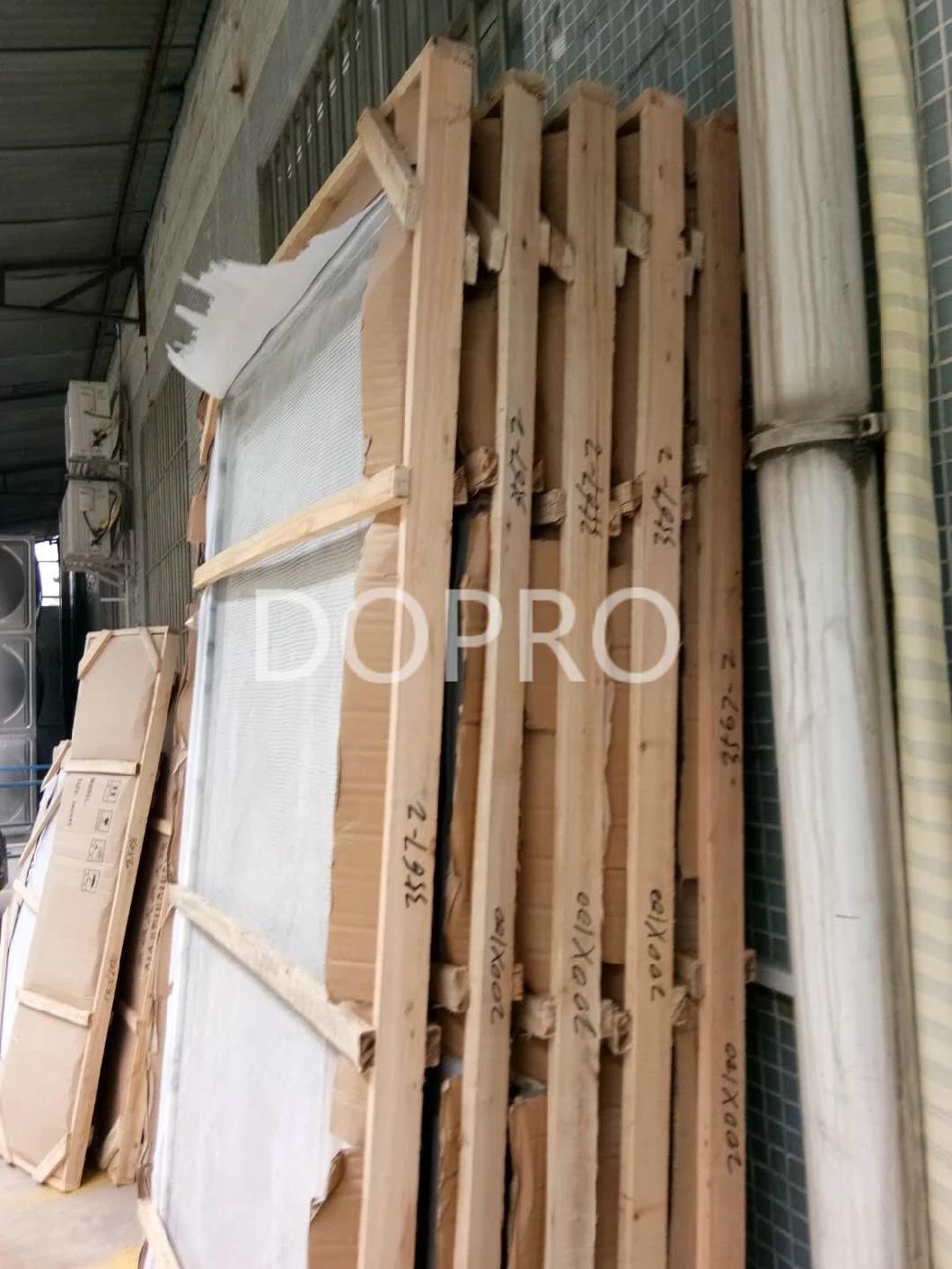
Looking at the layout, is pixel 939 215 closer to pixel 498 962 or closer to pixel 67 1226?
pixel 498 962

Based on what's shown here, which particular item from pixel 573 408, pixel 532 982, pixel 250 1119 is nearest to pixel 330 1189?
pixel 532 982

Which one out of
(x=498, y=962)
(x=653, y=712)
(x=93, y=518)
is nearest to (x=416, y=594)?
(x=653, y=712)

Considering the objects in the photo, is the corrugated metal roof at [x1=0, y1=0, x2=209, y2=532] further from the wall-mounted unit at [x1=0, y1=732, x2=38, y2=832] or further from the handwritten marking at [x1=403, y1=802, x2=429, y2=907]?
the handwritten marking at [x1=403, y1=802, x2=429, y2=907]

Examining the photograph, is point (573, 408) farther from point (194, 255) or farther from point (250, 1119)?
point (194, 255)

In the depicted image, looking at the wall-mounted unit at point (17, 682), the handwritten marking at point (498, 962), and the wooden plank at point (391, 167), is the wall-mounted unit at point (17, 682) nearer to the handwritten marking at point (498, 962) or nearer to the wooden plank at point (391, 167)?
the wooden plank at point (391, 167)

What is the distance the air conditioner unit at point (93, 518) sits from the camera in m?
9.57

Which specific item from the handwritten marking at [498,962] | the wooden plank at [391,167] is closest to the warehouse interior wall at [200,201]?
the wooden plank at [391,167]

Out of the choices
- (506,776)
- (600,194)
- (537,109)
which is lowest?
(506,776)

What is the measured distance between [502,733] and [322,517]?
548 millimetres

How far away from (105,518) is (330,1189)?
30.0 feet

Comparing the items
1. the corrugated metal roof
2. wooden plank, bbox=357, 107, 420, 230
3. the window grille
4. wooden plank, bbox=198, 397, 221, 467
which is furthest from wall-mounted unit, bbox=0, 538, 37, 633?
wooden plank, bbox=357, 107, 420, 230

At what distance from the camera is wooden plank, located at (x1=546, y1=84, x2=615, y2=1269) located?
1.52 meters

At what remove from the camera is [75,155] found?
709 centimetres

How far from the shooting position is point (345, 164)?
1.77 meters
